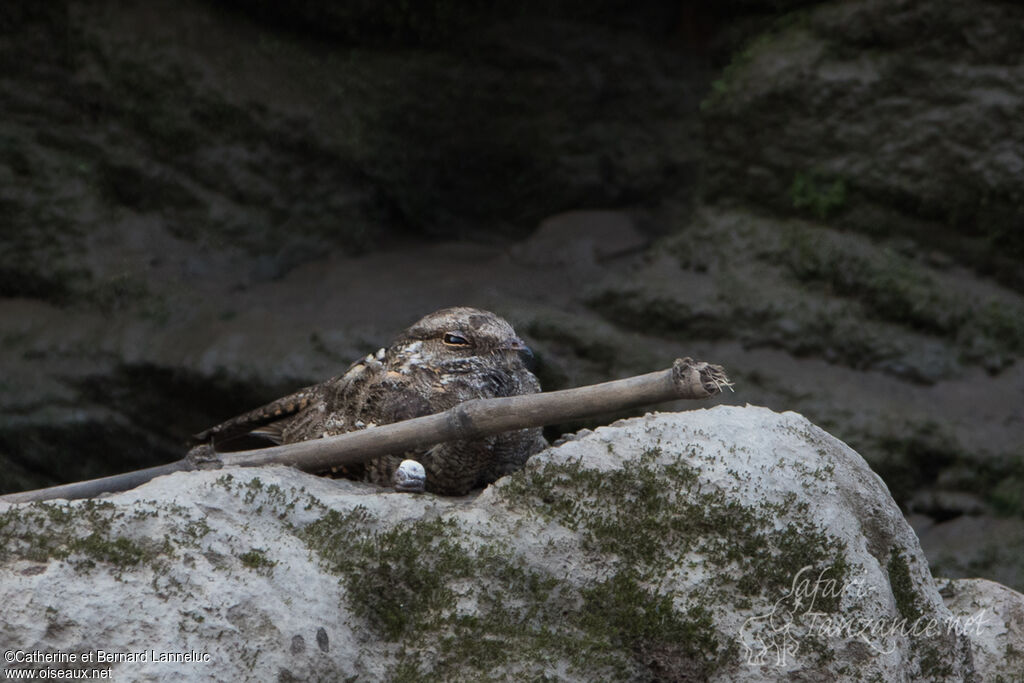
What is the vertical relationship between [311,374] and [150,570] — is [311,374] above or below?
below

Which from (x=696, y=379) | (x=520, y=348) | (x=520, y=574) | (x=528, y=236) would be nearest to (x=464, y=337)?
(x=520, y=348)

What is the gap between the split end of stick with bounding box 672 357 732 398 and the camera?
7.25 feet

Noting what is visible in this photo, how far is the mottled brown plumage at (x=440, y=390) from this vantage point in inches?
119

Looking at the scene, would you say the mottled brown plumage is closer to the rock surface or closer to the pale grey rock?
the rock surface

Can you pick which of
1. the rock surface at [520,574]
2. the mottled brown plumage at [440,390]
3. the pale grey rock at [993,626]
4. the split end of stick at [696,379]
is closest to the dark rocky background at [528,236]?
the pale grey rock at [993,626]

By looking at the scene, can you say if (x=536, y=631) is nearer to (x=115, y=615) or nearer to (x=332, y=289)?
(x=115, y=615)

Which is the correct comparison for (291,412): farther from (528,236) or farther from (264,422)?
(528,236)

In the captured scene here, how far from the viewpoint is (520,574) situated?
238 centimetres

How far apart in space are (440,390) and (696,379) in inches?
45.6

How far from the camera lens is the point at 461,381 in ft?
10.5

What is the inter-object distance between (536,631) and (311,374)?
149 inches

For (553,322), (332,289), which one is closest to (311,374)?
(332,289)
